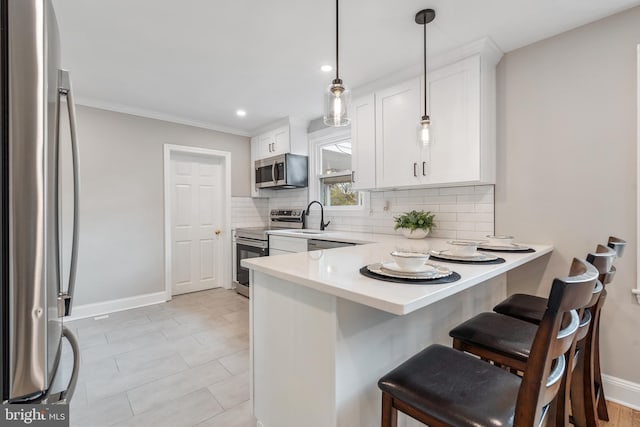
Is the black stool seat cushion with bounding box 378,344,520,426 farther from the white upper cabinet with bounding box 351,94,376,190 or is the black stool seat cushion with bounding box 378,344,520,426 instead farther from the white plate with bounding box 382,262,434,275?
the white upper cabinet with bounding box 351,94,376,190

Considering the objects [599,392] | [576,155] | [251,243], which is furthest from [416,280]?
[251,243]

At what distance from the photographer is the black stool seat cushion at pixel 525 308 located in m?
1.60

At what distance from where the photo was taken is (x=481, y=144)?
7.36 ft

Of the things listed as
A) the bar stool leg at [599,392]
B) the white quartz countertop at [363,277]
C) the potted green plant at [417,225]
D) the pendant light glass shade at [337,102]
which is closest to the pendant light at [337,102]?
the pendant light glass shade at [337,102]

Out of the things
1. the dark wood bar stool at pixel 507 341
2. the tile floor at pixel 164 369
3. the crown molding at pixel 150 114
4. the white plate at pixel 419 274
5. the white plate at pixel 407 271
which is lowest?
the tile floor at pixel 164 369

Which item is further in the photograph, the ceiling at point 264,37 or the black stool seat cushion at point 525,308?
the ceiling at point 264,37

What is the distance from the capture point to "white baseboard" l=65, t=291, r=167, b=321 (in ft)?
10.9

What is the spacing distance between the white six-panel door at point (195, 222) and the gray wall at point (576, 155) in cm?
374

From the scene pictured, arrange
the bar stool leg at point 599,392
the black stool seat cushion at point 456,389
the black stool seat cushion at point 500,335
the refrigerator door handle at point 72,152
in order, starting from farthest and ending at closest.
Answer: the bar stool leg at point 599,392, the black stool seat cushion at point 500,335, the refrigerator door handle at point 72,152, the black stool seat cushion at point 456,389

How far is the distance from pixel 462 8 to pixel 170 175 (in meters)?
3.74

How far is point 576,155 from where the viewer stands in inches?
81.0

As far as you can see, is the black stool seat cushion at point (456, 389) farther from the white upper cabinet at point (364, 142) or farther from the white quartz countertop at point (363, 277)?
the white upper cabinet at point (364, 142)

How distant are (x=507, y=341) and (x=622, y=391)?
134 cm

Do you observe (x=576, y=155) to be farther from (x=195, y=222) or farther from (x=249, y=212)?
(x=195, y=222)
